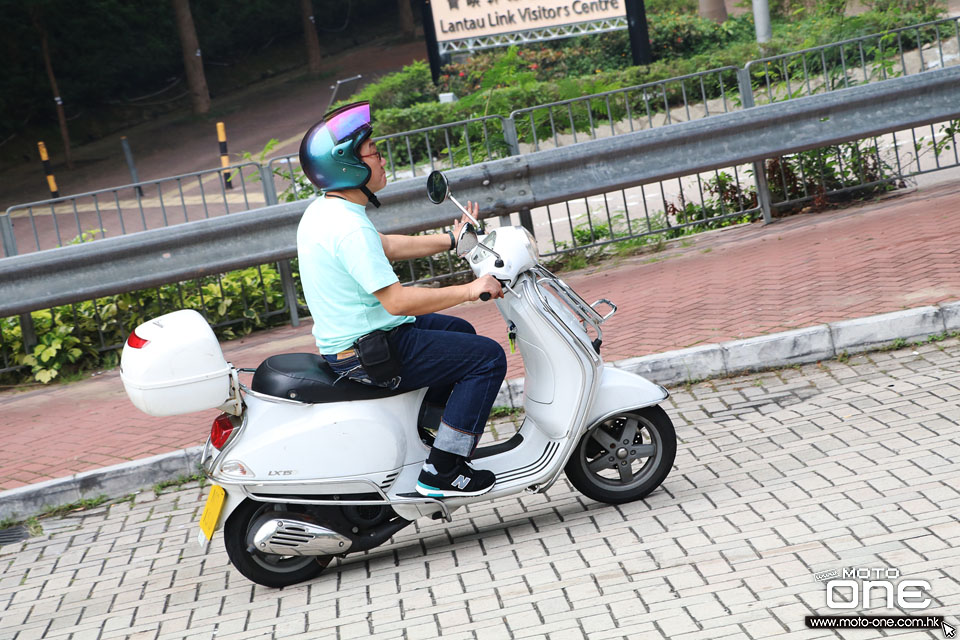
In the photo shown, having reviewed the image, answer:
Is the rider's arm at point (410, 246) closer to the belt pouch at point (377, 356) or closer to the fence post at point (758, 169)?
the belt pouch at point (377, 356)

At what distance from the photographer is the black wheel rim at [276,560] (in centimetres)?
431

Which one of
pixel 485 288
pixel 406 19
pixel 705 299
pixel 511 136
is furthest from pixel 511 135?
pixel 406 19

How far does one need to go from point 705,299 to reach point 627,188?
189 centimetres

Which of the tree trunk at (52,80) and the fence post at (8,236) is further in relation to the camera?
the tree trunk at (52,80)

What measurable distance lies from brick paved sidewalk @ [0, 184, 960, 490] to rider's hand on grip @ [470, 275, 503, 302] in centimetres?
229

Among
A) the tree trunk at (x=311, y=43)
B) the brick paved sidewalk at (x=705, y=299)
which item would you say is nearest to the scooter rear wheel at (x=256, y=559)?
the brick paved sidewalk at (x=705, y=299)

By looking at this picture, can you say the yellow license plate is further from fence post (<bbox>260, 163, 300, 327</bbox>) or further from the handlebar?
fence post (<bbox>260, 163, 300, 327</bbox>)

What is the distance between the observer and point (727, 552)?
399cm

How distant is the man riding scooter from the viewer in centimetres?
412

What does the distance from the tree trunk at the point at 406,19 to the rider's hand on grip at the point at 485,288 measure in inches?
1223

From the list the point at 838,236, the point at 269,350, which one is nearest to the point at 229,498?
the point at 269,350

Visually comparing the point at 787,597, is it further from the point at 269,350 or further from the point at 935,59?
the point at 935,59

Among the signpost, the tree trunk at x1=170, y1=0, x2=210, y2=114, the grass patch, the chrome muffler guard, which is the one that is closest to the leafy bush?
the grass patch

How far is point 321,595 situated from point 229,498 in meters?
0.52
